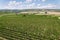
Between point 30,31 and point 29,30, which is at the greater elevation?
point 29,30

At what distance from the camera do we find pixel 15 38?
34844 millimetres

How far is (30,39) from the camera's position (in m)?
33.8

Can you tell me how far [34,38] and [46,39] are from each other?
8.59ft

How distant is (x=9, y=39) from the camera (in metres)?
34.0

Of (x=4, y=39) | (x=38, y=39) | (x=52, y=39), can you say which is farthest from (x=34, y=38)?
(x=4, y=39)

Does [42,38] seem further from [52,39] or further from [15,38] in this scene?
[15,38]

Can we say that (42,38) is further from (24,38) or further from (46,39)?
(24,38)

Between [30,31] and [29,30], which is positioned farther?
[29,30]

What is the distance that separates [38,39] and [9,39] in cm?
593

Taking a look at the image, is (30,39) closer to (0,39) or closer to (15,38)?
(15,38)

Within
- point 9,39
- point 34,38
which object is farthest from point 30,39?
point 9,39

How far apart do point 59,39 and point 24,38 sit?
7236 mm

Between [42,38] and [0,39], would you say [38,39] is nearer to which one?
[42,38]

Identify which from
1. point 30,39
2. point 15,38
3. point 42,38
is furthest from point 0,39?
point 42,38
